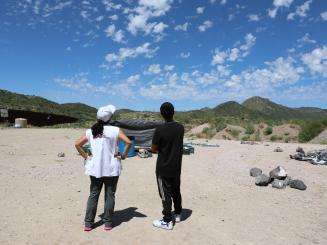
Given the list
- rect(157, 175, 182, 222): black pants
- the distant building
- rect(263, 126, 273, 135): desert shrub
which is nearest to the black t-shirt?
rect(157, 175, 182, 222): black pants

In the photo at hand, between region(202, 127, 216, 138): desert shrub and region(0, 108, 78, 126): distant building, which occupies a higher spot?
region(0, 108, 78, 126): distant building

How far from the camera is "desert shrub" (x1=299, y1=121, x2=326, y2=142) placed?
26609mm

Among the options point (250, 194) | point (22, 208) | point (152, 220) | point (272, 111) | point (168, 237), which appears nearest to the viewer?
point (168, 237)

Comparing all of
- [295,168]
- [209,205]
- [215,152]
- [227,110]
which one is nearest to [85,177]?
[209,205]

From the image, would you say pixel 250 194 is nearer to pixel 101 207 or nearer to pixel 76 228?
pixel 101 207

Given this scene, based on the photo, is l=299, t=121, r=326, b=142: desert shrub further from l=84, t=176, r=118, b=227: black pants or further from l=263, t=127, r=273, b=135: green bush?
l=84, t=176, r=118, b=227: black pants

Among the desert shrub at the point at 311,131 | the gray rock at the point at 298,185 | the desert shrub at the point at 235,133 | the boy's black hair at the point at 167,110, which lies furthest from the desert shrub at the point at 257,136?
the boy's black hair at the point at 167,110

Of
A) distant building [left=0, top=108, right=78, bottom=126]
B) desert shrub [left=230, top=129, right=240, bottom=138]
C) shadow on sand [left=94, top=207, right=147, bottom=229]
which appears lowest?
shadow on sand [left=94, top=207, right=147, bottom=229]

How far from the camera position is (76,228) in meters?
6.22

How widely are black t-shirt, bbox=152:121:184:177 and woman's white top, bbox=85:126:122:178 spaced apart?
648 mm

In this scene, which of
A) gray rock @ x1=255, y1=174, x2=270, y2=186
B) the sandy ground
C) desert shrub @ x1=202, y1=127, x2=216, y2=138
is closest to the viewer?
the sandy ground

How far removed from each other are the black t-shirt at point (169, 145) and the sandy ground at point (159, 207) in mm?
917

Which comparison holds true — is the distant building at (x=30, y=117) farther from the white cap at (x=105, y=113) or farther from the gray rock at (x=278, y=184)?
the white cap at (x=105, y=113)

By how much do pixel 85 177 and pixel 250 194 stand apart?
13.4ft
